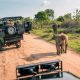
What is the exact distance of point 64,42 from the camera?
1597 centimetres

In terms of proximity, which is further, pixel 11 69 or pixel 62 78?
pixel 11 69

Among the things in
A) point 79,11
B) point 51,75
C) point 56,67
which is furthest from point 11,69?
point 79,11

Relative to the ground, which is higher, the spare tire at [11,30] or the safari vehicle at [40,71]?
the spare tire at [11,30]

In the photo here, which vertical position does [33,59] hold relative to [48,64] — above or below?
below

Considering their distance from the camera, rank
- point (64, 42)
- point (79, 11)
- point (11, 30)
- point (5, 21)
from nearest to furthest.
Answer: point (64, 42)
point (11, 30)
point (5, 21)
point (79, 11)

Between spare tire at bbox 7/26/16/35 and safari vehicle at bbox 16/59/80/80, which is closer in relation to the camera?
safari vehicle at bbox 16/59/80/80

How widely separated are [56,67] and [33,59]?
7531mm

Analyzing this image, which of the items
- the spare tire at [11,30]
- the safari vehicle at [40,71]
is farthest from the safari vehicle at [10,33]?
the safari vehicle at [40,71]

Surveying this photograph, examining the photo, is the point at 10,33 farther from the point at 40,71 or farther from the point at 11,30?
the point at 40,71

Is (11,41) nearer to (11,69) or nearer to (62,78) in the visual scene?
(11,69)

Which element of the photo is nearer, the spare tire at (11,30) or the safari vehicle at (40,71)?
the safari vehicle at (40,71)

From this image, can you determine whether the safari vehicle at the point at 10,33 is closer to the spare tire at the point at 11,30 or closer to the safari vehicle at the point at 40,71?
the spare tire at the point at 11,30

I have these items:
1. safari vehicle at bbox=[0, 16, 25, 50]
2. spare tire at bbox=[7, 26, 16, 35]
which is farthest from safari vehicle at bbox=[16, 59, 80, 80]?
safari vehicle at bbox=[0, 16, 25, 50]

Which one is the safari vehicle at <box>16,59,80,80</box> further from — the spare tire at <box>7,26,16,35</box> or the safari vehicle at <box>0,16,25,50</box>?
the safari vehicle at <box>0,16,25,50</box>
